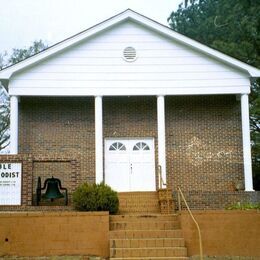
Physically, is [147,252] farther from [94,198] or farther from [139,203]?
[139,203]

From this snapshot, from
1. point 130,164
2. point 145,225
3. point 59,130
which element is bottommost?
point 145,225

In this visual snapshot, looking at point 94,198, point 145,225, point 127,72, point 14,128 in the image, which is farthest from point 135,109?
point 145,225

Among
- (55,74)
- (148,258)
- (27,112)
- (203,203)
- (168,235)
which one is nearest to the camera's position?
(148,258)

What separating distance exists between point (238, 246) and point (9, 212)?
18.8 ft

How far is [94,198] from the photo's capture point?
1361cm

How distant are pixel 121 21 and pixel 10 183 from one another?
26.0 ft

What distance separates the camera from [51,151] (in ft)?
65.4

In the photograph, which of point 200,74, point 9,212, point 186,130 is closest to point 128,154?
point 186,130

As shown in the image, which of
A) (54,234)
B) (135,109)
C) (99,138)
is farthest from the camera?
(135,109)

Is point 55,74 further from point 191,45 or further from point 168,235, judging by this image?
point 168,235

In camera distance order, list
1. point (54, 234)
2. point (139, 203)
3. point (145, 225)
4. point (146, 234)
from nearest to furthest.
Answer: point (54, 234) → point (146, 234) → point (145, 225) → point (139, 203)

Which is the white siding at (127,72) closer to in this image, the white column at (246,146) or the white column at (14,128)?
the white column at (14,128)

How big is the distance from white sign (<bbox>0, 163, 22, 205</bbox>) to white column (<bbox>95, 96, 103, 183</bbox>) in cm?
442

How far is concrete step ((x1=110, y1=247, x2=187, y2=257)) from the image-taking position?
12031 millimetres
